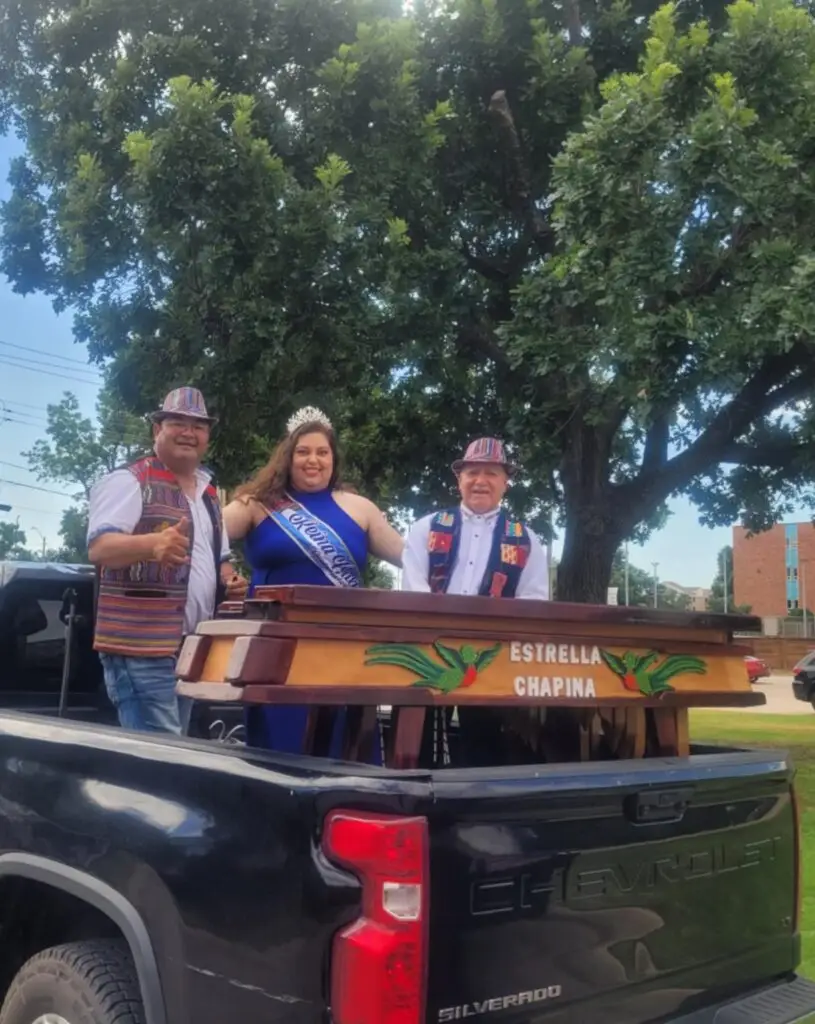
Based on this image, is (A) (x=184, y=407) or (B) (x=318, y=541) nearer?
(B) (x=318, y=541)

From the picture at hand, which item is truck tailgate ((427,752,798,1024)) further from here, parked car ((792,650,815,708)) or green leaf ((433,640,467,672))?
parked car ((792,650,815,708))

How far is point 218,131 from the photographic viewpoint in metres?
8.66

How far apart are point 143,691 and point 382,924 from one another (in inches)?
66.9

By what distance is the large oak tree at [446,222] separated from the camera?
8.11 metres

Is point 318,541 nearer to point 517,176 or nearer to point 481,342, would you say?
point 481,342

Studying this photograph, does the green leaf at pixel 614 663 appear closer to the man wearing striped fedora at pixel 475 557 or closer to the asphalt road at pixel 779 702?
the man wearing striped fedora at pixel 475 557

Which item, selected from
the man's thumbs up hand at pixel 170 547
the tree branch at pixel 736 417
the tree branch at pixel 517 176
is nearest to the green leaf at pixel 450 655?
the man's thumbs up hand at pixel 170 547

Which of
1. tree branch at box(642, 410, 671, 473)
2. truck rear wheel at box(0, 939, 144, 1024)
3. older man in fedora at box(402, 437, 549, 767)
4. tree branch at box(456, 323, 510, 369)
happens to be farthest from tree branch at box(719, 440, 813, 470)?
truck rear wheel at box(0, 939, 144, 1024)

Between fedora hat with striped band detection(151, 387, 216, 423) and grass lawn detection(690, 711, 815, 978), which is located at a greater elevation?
fedora hat with striped band detection(151, 387, 216, 423)

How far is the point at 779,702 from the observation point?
92.8ft

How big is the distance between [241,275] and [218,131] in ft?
3.56

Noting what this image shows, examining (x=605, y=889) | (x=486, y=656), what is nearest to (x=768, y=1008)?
(x=605, y=889)

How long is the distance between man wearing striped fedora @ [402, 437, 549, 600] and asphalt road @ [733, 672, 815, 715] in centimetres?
1335

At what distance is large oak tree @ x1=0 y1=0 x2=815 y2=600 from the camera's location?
8109mm
